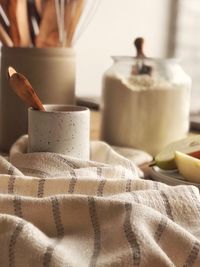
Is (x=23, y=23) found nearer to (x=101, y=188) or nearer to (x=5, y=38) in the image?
(x=5, y=38)

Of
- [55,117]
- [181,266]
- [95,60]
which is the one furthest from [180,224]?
[95,60]

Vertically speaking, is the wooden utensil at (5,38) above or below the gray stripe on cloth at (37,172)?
above

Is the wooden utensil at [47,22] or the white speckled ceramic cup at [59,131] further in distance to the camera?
the wooden utensil at [47,22]

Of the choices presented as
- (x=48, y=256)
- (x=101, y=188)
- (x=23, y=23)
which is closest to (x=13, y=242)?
(x=48, y=256)

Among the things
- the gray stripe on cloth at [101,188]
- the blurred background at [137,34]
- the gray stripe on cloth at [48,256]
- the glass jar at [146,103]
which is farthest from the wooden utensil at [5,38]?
the blurred background at [137,34]

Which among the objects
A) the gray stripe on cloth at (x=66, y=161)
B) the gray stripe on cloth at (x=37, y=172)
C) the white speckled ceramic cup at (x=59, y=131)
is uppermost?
the white speckled ceramic cup at (x=59, y=131)

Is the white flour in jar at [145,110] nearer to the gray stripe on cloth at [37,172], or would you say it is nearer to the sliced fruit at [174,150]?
the sliced fruit at [174,150]

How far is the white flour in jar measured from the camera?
0.78m

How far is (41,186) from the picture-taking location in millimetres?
477

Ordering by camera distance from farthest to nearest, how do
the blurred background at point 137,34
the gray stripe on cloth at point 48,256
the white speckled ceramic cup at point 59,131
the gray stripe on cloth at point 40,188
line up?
the blurred background at point 137,34 < the white speckled ceramic cup at point 59,131 < the gray stripe on cloth at point 40,188 < the gray stripe on cloth at point 48,256

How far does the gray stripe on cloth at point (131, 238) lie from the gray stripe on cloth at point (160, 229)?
0.02 m

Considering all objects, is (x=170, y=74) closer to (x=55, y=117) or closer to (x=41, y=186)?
(x=55, y=117)

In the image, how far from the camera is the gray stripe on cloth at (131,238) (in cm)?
37

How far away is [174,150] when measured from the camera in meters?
0.69
